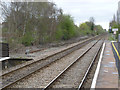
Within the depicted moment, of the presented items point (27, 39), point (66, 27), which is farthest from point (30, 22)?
point (66, 27)

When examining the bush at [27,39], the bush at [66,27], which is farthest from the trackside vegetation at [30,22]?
the bush at [66,27]

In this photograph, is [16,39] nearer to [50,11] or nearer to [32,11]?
[32,11]

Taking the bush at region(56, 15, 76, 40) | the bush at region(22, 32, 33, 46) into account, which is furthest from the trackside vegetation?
the bush at region(56, 15, 76, 40)

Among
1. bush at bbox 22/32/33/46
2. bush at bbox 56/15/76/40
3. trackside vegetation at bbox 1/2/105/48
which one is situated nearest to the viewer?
trackside vegetation at bbox 1/2/105/48

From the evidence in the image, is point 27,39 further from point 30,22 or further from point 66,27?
point 66,27

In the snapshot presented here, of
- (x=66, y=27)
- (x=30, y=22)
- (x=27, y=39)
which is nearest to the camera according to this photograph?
(x=27, y=39)

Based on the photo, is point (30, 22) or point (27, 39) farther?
point (30, 22)

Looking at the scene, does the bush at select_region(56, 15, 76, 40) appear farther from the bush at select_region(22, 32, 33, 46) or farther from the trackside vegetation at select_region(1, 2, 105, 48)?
the bush at select_region(22, 32, 33, 46)

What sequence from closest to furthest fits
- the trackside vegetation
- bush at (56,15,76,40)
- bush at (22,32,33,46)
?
the trackside vegetation
bush at (22,32,33,46)
bush at (56,15,76,40)

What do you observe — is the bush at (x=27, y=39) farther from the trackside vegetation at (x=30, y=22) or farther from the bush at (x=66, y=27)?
the bush at (x=66, y=27)

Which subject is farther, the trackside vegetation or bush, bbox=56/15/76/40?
bush, bbox=56/15/76/40

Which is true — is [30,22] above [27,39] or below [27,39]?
above

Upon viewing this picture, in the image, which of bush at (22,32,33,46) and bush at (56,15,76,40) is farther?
bush at (56,15,76,40)

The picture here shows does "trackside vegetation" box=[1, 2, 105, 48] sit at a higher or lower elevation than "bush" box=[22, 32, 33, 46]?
higher
